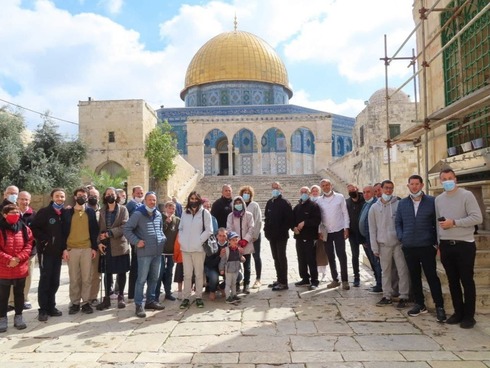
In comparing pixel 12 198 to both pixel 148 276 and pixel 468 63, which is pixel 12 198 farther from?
pixel 468 63

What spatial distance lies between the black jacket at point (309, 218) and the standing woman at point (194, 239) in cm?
136

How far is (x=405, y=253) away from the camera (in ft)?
15.0

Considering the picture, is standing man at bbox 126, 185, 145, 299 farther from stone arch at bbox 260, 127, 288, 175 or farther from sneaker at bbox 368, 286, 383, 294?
stone arch at bbox 260, 127, 288, 175

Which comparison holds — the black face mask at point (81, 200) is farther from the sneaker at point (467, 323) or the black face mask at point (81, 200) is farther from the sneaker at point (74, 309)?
the sneaker at point (467, 323)

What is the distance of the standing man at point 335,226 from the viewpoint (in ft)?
19.0

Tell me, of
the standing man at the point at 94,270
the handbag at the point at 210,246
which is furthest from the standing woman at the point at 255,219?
the standing man at the point at 94,270

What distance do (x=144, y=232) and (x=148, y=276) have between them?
1.74ft

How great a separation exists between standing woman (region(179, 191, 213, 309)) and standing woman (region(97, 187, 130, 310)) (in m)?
0.66

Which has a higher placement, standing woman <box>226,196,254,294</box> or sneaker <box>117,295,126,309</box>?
standing woman <box>226,196,254,294</box>

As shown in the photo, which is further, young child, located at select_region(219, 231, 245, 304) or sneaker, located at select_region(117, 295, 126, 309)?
young child, located at select_region(219, 231, 245, 304)

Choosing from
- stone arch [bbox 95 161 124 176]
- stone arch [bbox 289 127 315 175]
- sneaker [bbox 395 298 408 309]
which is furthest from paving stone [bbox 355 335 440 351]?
stone arch [bbox 289 127 315 175]

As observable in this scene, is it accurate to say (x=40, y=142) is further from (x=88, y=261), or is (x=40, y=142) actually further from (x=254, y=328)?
(x=254, y=328)

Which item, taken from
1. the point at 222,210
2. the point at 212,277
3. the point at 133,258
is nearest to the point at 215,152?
the point at 222,210

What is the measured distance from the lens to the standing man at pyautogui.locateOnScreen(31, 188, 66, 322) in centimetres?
474
